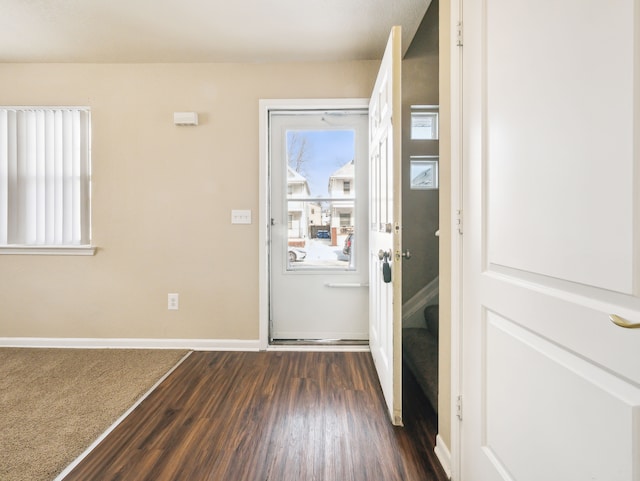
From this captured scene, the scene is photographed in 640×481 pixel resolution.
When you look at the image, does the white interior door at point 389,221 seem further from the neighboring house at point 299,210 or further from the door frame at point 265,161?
the neighboring house at point 299,210

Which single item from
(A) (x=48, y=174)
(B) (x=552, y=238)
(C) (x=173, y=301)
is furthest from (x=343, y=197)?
(A) (x=48, y=174)

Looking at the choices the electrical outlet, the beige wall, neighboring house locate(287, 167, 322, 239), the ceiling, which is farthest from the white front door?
the electrical outlet

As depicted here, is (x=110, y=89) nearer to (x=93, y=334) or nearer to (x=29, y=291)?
(x=29, y=291)

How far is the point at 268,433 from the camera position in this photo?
1679mm

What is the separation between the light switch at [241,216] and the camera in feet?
9.18

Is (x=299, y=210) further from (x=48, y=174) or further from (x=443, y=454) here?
(x=48, y=174)

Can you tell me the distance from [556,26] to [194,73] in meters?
2.73

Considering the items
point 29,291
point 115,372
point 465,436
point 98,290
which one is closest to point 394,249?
point 465,436

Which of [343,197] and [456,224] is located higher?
[343,197]

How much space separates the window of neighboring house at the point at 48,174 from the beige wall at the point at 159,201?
9 centimetres

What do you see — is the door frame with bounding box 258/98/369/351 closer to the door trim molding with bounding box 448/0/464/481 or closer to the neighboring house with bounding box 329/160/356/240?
the neighboring house with bounding box 329/160/356/240

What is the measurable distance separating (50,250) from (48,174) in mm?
646

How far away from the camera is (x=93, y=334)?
2.87 metres

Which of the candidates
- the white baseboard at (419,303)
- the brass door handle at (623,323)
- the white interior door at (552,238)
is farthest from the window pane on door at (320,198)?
the brass door handle at (623,323)
